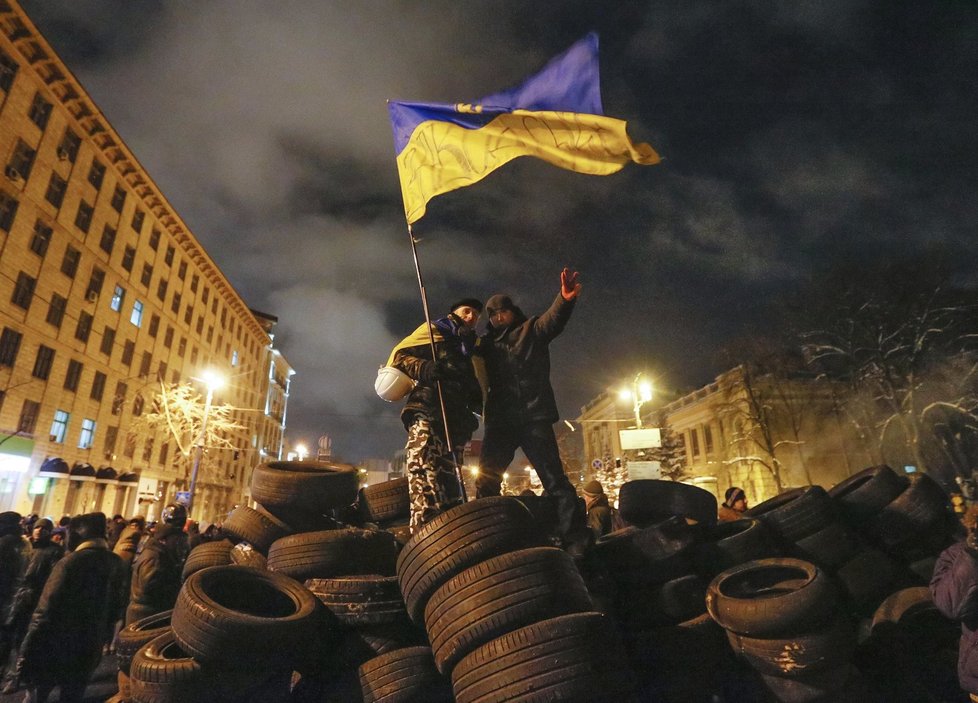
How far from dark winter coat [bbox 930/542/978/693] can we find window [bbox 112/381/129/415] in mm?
45222

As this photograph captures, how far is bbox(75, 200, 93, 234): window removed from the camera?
116ft

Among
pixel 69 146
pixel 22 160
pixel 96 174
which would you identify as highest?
pixel 96 174

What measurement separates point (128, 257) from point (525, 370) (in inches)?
1828

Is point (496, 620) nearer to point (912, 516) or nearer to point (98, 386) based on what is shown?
point (912, 516)

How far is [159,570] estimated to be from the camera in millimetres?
6863

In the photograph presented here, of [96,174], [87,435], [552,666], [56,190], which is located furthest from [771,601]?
[96,174]

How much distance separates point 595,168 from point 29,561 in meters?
9.32

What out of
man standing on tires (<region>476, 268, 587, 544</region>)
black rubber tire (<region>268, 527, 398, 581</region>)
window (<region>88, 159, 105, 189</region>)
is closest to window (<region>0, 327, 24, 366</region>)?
window (<region>88, 159, 105, 189</region>)

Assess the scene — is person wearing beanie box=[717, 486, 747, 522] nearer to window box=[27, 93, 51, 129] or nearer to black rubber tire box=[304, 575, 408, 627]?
black rubber tire box=[304, 575, 408, 627]

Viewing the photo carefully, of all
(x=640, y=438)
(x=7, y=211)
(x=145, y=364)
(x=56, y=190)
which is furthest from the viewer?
(x=145, y=364)

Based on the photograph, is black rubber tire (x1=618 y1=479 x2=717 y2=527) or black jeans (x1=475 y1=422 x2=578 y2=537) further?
black rubber tire (x1=618 y1=479 x2=717 y2=527)

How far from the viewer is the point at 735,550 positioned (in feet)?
16.0

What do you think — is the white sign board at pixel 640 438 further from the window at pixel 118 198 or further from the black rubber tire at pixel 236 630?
the window at pixel 118 198

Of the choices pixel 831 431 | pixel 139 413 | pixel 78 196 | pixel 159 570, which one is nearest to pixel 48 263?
pixel 78 196
